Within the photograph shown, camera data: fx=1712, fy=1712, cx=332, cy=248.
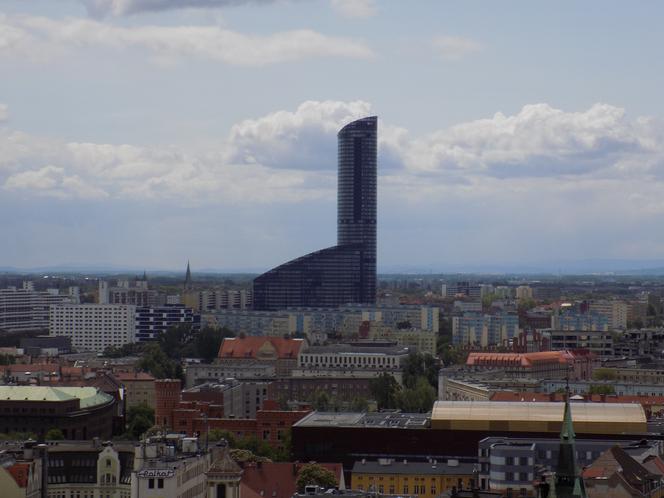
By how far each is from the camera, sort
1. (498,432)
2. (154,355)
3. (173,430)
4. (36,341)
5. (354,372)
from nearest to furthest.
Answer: (498,432) → (173,430) → (354,372) → (154,355) → (36,341)

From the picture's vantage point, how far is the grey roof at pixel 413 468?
7894 cm

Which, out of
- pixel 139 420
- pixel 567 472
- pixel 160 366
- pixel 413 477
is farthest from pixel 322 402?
pixel 567 472

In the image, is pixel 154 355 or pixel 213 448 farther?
pixel 154 355

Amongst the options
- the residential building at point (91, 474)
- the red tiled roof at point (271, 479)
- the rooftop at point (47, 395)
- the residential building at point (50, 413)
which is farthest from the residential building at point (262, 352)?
the residential building at point (91, 474)

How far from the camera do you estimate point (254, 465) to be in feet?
247

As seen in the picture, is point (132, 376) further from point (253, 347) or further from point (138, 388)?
point (253, 347)

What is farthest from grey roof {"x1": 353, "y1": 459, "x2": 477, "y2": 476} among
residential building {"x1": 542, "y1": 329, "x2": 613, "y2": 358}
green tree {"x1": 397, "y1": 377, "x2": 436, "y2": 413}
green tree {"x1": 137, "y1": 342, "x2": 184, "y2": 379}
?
residential building {"x1": 542, "y1": 329, "x2": 613, "y2": 358}

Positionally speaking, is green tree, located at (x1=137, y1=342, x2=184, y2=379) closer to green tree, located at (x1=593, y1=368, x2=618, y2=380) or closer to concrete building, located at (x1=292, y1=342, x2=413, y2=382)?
concrete building, located at (x1=292, y1=342, x2=413, y2=382)

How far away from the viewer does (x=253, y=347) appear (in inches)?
6506

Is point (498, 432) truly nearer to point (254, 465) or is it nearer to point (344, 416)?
point (344, 416)

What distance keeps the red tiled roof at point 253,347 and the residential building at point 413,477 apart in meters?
83.1

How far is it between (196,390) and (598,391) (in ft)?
92.5

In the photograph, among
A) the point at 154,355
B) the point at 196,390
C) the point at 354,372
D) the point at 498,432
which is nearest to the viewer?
the point at 498,432

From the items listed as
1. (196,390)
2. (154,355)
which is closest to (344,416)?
(196,390)
